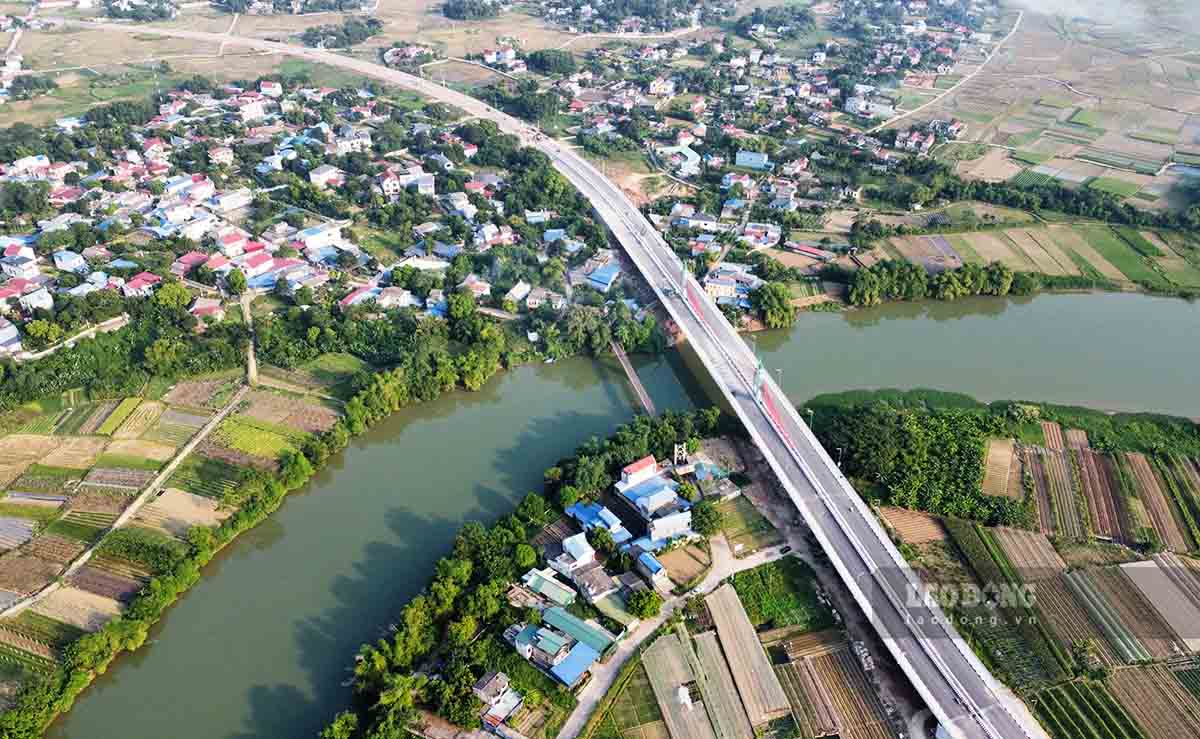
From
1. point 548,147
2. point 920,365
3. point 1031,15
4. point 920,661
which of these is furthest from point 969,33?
point 920,661

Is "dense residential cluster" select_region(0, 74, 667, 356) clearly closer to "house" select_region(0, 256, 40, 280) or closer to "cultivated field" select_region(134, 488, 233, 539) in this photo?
"house" select_region(0, 256, 40, 280)

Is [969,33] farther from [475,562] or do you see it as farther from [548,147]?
[475,562]

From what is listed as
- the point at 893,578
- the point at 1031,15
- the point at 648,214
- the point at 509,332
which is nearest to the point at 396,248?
the point at 509,332

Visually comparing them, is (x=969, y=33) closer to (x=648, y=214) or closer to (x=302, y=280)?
(x=648, y=214)

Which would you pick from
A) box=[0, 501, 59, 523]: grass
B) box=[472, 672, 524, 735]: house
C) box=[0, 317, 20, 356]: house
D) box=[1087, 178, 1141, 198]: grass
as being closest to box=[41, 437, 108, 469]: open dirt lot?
box=[0, 501, 59, 523]: grass

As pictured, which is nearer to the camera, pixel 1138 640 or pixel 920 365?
pixel 1138 640

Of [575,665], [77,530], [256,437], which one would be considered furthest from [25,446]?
[575,665]

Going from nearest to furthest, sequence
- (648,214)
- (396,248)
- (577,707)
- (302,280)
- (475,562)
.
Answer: (577,707), (475,562), (302,280), (396,248), (648,214)

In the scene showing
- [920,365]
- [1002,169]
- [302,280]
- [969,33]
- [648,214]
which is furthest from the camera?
[969,33]
